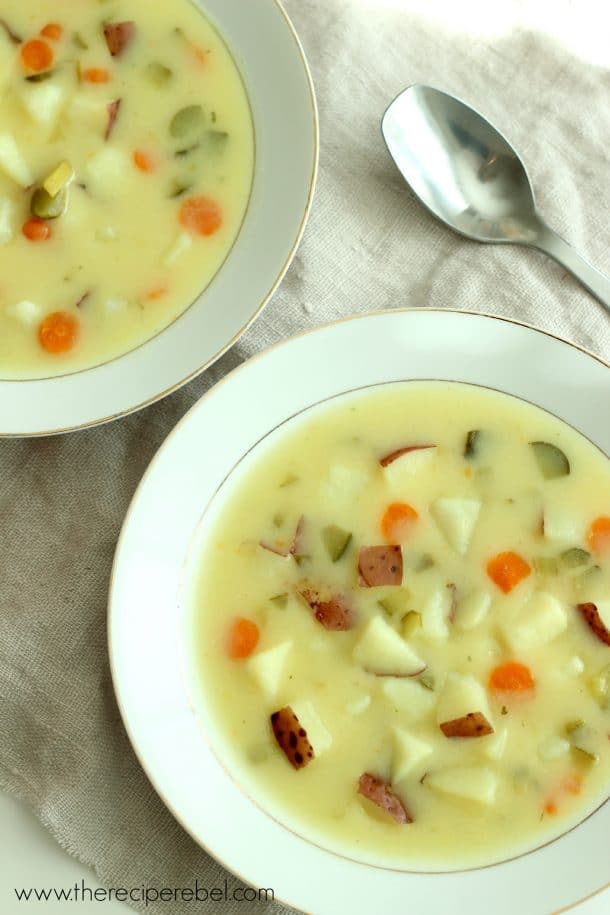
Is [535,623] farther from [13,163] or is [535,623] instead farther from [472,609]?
[13,163]

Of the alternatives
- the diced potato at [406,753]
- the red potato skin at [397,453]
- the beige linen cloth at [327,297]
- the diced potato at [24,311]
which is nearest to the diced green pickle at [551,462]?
the red potato skin at [397,453]

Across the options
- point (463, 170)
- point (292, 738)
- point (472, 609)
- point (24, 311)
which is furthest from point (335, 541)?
point (463, 170)

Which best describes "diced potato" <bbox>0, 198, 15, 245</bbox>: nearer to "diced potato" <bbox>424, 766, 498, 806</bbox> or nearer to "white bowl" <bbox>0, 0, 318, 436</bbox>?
"white bowl" <bbox>0, 0, 318, 436</bbox>

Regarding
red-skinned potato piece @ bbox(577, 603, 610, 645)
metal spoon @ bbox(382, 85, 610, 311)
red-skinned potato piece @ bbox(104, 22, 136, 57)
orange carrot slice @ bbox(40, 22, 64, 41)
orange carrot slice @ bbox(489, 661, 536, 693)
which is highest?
metal spoon @ bbox(382, 85, 610, 311)

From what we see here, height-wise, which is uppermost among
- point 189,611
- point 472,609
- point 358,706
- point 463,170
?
point 463,170

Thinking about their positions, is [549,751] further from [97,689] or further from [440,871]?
[97,689]

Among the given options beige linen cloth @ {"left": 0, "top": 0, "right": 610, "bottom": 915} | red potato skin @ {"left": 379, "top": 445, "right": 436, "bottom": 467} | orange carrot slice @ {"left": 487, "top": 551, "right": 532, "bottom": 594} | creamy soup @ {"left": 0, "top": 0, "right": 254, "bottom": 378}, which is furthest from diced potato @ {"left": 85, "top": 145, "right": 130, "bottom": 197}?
orange carrot slice @ {"left": 487, "top": 551, "right": 532, "bottom": 594}
